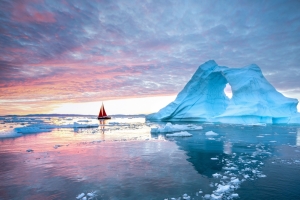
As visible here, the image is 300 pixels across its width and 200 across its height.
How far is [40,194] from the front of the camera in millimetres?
4168

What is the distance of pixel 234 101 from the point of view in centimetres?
2808

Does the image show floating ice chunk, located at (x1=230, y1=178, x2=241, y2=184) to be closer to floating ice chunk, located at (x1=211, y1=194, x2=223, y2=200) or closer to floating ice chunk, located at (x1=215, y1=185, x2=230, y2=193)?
floating ice chunk, located at (x1=215, y1=185, x2=230, y2=193)

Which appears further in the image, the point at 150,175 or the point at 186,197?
the point at 150,175

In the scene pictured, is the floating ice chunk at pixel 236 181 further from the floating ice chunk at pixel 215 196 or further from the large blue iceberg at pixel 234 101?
the large blue iceberg at pixel 234 101

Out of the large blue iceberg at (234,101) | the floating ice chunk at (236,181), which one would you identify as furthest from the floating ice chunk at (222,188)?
the large blue iceberg at (234,101)

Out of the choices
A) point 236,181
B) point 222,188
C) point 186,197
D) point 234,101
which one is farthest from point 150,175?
point 234,101

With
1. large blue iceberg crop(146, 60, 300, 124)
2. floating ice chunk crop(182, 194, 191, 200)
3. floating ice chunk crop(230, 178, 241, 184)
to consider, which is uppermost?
large blue iceberg crop(146, 60, 300, 124)

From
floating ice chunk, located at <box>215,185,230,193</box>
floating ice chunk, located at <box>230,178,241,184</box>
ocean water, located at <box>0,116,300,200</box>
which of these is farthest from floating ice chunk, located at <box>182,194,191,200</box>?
floating ice chunk, located at <box>230,178,241,184</box>

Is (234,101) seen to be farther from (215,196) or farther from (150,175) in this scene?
(215,196)

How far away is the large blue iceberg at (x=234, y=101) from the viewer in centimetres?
2558

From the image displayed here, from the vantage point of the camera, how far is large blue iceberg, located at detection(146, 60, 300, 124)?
25578 millimetres

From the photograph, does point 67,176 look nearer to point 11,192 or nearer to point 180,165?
point 11,192

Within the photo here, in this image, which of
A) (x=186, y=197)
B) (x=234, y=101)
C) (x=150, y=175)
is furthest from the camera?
(x=234, y=101)

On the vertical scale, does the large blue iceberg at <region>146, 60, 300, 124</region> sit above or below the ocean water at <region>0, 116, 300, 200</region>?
above
